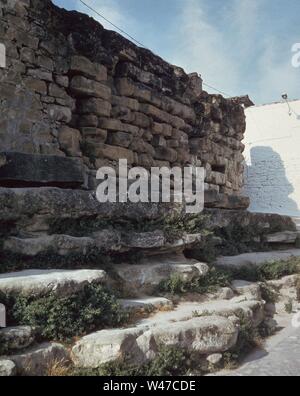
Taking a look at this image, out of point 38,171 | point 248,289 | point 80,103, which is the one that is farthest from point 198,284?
point 80,103

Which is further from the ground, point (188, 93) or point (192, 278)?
point (188, 93)

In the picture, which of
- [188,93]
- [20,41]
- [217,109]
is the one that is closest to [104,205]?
[20,41]

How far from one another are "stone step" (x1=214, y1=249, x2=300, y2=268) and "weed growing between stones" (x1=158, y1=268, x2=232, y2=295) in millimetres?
651

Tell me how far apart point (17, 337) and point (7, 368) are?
301 millimetres

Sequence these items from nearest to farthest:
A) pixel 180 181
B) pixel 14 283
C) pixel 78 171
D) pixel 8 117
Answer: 1. pixel 14 283
2. pixel 78 171
3. pixel 8 117
4. pixel 180 181

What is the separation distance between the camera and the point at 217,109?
1043 centimetres

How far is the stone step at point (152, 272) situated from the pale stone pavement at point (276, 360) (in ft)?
3.68

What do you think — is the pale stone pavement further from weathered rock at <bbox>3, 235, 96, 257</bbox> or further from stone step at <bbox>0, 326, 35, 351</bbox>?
weathered rock at <bbox>3, 235, 96, 257</bbox>

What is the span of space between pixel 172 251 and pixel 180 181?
3.49 metres

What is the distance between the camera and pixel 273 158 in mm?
17469

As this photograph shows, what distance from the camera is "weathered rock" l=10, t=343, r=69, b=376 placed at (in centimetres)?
299

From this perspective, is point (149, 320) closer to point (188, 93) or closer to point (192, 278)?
point (192, 278)

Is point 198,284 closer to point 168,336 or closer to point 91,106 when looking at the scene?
point 168,336

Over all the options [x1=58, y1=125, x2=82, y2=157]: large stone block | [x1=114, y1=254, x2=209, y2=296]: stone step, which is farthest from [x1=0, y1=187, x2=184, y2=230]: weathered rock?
[x1=58, y1=125, x2=82, y2=157]: large stone block
